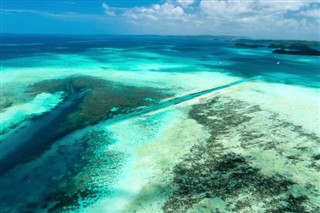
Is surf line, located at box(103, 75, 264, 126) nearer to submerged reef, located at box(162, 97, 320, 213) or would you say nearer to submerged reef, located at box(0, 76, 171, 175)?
submerged reef, located at box(0, 76, 171, 175)

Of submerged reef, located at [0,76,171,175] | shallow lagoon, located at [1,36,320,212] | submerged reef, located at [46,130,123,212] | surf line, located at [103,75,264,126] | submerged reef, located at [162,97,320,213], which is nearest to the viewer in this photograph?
submerged reef, located at [162,97,320,213]

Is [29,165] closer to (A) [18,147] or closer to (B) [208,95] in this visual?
(A) [18,147]

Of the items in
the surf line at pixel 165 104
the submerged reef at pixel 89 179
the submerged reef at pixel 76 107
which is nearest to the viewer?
the submerged reef at pixel 89 179

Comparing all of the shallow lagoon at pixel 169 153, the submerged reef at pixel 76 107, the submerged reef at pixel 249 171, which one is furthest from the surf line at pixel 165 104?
the submerged reef at pixel 249 171

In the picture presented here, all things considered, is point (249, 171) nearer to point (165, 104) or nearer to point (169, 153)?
point (169, 153)

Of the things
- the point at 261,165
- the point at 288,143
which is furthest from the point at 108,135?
the point at 288,143

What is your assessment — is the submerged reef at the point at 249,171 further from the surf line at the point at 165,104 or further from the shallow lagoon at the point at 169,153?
the surf line at the point at 165,104

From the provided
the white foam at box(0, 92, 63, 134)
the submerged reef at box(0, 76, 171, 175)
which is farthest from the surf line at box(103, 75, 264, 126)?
the white foam at box(0, 92, 63, 134)

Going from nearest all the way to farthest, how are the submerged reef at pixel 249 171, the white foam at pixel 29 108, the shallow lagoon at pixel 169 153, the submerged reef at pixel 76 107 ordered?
the submerged reef at pixel 249 171 < the shallow lagoon at pixel 169 153 < the submerged reef at pixel 76 107 < the white foam at pixel 29 108
